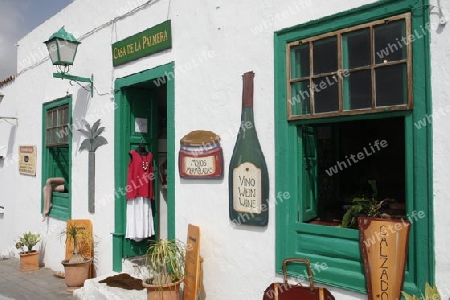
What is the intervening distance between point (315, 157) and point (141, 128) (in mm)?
3042

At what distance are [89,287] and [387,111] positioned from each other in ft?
14.4

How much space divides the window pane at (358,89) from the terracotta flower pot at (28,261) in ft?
21.7

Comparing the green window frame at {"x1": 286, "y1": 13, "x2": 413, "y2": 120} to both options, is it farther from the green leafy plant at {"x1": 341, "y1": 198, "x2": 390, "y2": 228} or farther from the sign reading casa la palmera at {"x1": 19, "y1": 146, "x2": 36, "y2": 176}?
the sign reading casa la palmera at {"x1": 19, "y1": 146, "x2": 36, "y2": 176}

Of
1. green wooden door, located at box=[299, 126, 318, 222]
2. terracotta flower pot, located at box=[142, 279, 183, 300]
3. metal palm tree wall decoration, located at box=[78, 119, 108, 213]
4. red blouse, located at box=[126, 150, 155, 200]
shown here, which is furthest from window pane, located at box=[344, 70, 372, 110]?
metal palm tree wall decoration, located at box=[78, 119, 108, 213]

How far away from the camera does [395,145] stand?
5.57 m

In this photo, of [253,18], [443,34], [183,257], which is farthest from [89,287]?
[443,34]

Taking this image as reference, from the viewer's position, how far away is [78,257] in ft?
20.0

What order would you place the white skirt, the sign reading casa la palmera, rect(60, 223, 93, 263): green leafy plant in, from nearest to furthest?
the white skirt → rect(60, 223, 93, 263): green leafy plant → the sign reading casa la palmera

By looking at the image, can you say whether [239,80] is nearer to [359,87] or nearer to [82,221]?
[359,87]

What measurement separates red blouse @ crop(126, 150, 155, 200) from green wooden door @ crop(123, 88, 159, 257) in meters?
0.19

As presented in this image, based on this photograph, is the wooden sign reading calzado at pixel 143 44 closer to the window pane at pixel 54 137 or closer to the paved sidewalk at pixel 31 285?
the window pane at pixel 54 137

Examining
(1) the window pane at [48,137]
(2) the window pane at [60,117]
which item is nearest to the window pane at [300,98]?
(2) the window pane at [60,117]

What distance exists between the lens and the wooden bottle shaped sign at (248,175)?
13.0 feet

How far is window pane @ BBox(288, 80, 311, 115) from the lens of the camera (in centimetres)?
369
